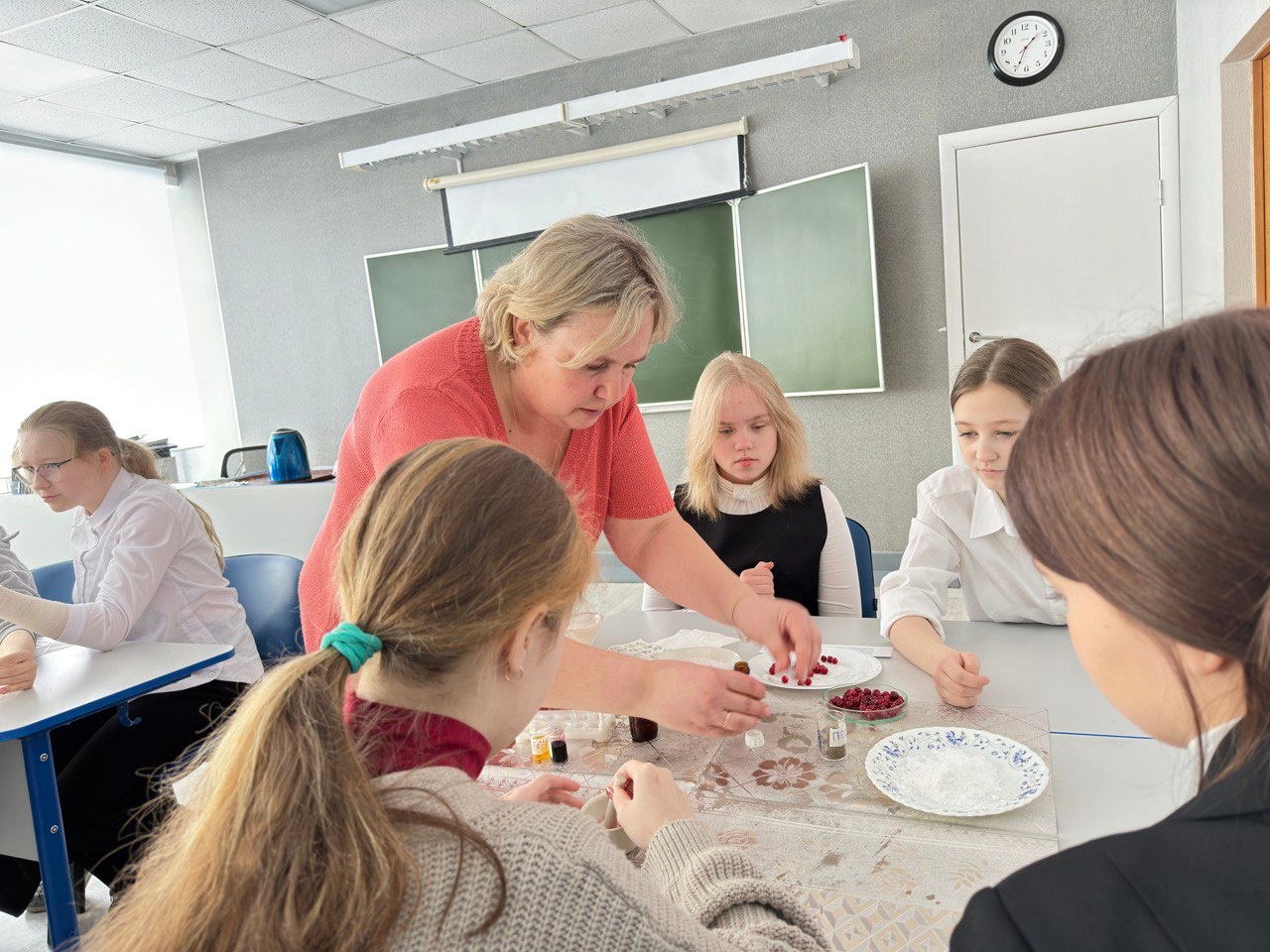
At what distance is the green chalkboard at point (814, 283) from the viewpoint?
3961 mm

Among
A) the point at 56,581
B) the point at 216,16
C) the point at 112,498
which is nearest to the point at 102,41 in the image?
the point at 216,16

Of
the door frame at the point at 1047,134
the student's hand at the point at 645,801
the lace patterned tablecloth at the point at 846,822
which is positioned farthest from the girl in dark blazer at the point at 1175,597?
the door frame at the point at 1047,134

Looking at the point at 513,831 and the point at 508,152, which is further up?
the point at 508,152

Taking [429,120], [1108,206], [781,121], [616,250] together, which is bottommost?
[616,250]

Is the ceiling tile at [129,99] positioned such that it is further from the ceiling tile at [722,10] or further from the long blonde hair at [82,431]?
the long blonde hair at [82,431]

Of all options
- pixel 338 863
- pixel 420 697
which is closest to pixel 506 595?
pixel 420 697

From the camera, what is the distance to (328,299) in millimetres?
5562

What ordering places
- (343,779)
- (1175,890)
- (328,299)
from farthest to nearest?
(328,299)
(343,779)
(1175,890)

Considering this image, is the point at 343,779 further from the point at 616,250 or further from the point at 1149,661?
the point at 616,250

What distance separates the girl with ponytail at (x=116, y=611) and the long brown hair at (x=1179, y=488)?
1.85m

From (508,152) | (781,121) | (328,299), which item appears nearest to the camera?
(781,121)

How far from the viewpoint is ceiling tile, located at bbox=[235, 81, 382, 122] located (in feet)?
15.3

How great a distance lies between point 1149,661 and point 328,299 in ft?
18.3

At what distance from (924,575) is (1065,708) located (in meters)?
0.51
